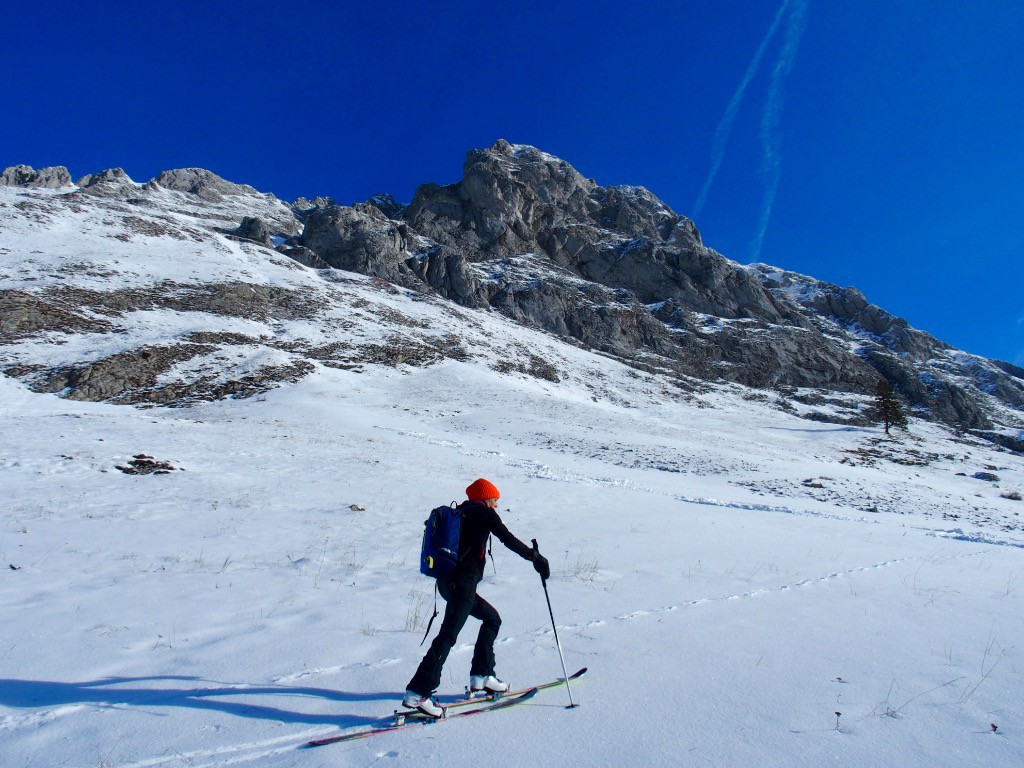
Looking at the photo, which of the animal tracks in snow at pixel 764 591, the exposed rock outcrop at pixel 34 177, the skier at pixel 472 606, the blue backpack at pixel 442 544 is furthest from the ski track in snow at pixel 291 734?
the exposed rock outcrop at pixel 34 177

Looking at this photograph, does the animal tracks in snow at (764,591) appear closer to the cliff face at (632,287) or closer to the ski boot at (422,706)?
the ski boot at (422,706)

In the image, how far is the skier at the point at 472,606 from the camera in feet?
12.0

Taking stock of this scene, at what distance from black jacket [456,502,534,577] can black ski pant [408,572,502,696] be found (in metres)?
0.10

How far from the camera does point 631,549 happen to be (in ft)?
29.4

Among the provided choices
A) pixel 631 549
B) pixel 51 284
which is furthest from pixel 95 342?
pixel 631 549

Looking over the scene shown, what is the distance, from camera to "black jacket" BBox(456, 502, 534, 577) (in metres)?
4.14

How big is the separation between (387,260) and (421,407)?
56108 mm

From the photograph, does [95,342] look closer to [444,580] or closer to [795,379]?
[444,580]

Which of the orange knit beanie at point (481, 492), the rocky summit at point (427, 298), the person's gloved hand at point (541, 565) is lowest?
the person's gloved hand at point (541, 565)

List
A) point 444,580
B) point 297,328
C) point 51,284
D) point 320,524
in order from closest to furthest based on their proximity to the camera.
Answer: point 444,580
point 320,524
point 51,284
point 297,328

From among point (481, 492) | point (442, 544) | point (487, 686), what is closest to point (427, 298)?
point (481, 492)

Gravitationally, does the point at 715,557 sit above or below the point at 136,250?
below

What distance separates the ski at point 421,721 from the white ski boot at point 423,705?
3.0 inches

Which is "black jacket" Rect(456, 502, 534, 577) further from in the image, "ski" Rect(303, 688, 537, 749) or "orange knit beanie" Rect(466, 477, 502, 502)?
"ski" Rect(303, 688, 537, 749)
